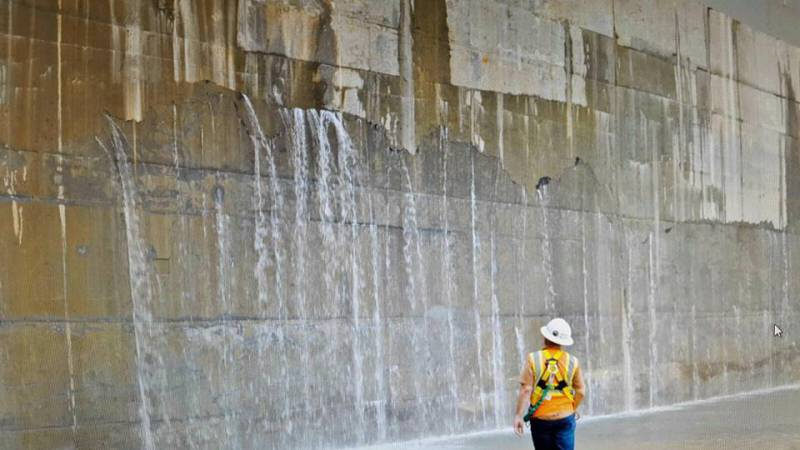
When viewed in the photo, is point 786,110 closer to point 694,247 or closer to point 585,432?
Answer: point 694,247

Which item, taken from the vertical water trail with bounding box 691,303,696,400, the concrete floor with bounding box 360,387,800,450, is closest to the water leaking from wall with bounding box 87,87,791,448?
the concrete floor with bounding box 360,387,800,450

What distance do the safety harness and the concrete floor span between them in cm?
419

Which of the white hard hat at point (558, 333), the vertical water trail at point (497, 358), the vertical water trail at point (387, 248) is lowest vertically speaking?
the vertical water trail at point (497, 358)

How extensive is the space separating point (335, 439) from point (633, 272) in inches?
224

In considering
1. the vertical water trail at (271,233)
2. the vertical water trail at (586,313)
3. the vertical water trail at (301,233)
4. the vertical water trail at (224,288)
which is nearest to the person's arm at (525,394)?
the vertical water trail at (224,288)

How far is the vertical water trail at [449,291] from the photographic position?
12000mm

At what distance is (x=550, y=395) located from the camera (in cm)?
665

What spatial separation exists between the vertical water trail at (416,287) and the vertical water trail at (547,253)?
210 centimetres

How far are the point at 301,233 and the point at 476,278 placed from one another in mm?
2491

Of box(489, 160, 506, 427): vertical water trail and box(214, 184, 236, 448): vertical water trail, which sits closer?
box(214, 184, 236, 448): vertical water trail

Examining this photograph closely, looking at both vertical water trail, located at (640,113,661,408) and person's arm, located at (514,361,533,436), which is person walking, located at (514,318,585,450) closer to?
person's arm, located at (514,361,533,436)

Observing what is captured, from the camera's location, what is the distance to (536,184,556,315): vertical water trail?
13.4 m

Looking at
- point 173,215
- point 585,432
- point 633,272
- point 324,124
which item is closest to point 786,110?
point 633,272

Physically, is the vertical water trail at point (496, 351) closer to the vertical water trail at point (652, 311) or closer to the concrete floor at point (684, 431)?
the concrete floor at point (684, 431)
